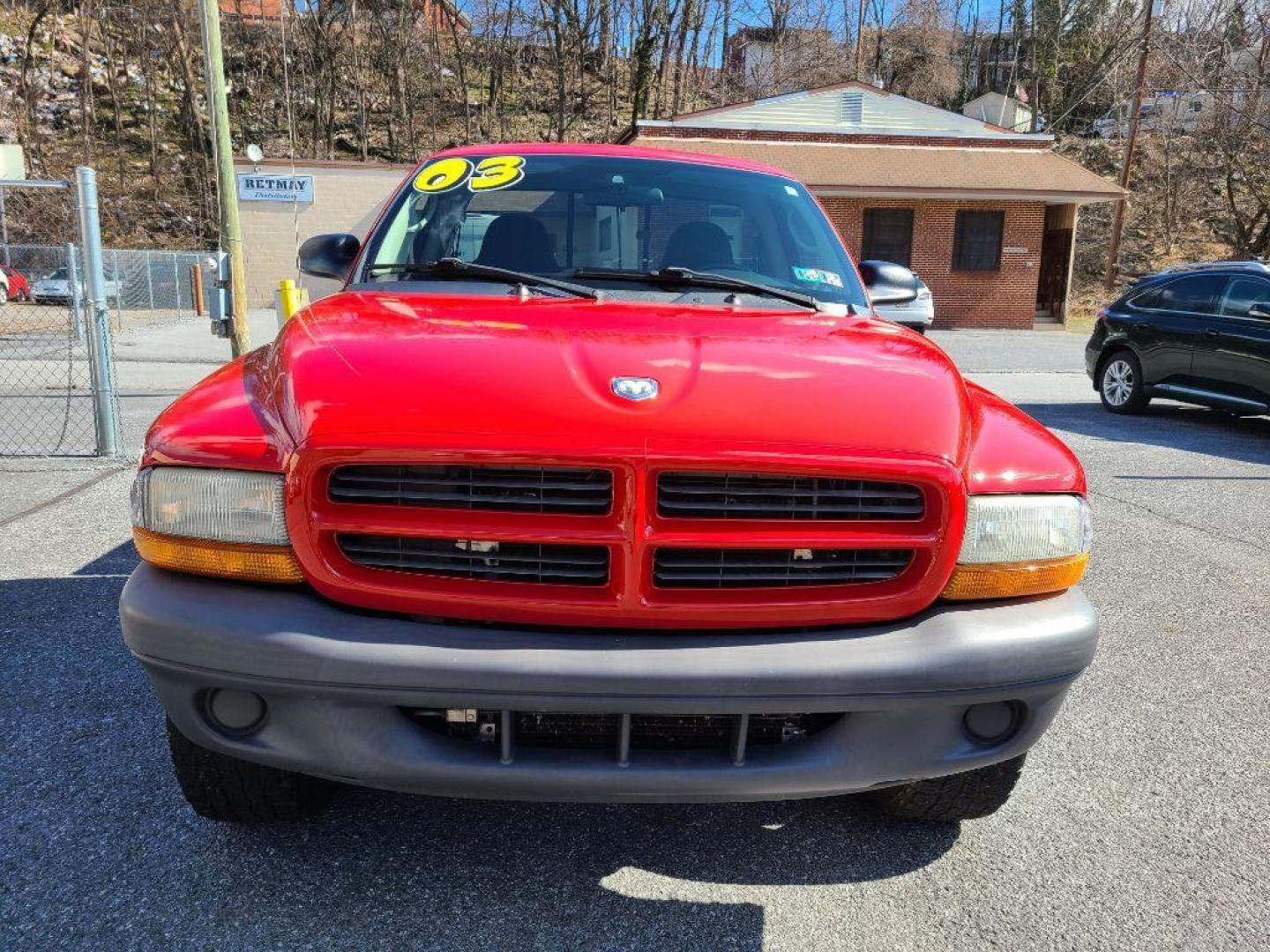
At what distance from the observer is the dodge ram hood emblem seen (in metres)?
2.12

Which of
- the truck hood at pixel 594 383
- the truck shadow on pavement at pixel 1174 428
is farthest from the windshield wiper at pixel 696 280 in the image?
the truck shadow on pavement at pixel 1174 428

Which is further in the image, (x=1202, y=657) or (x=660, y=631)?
(x=1202, y=657)

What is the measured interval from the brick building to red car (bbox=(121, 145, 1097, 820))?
75.7 ft

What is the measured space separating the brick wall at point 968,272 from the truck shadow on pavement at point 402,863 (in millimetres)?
23662

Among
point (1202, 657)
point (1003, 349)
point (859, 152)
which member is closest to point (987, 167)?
point (859, 152)

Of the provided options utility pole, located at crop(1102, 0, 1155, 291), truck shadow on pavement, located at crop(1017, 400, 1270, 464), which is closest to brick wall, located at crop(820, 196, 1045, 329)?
utility pole, located at crop(1102, 0, 1155, 291)

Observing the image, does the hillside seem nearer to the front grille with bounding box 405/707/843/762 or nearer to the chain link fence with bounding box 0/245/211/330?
the chain link fence with bounding box 0/245/211/330

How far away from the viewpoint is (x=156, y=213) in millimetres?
37500

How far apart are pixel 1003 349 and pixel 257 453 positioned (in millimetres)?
19855

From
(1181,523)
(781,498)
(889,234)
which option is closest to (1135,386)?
(1181,523)

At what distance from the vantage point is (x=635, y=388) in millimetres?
2137

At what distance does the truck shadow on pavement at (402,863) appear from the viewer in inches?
89.7

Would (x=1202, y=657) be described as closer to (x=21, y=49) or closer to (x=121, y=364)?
(x=121, y=364)

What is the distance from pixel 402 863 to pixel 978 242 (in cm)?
2608
